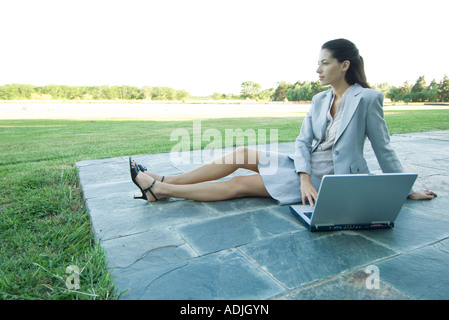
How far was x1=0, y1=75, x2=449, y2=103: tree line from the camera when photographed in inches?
1671

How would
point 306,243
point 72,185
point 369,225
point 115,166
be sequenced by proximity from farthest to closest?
point 115,166 → point 72,185 → point 369,225 → point 306,243

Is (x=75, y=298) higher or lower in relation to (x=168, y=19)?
lower

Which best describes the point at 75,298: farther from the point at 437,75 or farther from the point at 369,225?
the point at 437,75

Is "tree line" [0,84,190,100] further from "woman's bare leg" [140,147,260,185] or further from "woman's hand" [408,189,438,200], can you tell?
"woman's hand" [408,189,438,200]

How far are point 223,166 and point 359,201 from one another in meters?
1.05

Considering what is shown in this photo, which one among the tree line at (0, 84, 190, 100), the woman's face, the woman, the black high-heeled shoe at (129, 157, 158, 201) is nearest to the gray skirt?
the woman

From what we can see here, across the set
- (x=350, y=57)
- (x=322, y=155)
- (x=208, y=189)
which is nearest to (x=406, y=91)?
(x=350, y=57)

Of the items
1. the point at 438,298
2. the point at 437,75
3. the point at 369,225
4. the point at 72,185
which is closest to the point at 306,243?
the point at 369,225

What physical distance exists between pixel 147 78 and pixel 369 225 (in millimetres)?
61399

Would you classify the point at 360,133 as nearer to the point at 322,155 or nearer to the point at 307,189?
the point at 322,155

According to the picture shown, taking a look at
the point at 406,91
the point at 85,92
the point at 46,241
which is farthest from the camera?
the point at 85,92

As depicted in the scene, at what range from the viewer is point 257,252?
4.81ft

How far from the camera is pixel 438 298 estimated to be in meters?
1.09

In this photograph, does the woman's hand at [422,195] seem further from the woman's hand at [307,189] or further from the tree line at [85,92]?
the tree line at [85,92]
